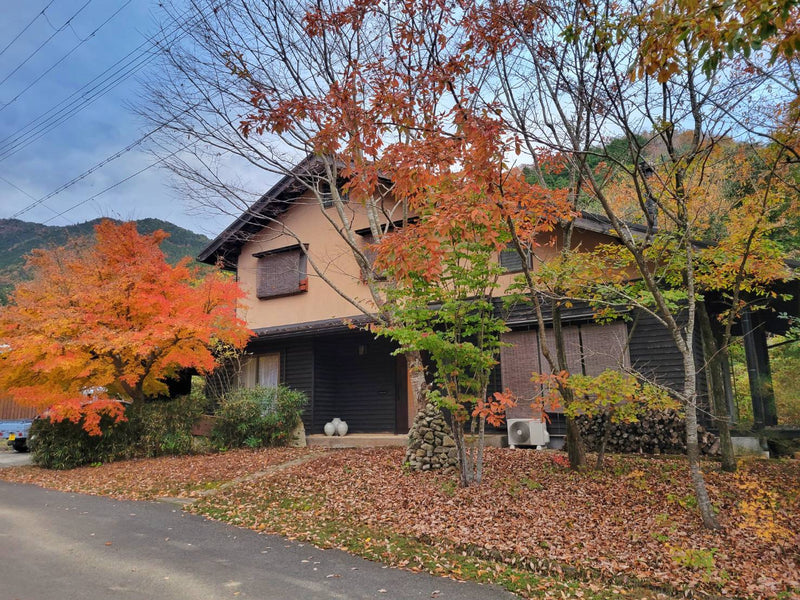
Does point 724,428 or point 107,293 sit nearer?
point 724,428

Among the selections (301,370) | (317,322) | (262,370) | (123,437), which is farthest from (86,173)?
(301,370)

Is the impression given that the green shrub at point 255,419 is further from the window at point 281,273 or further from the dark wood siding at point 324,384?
the window at point 281,273

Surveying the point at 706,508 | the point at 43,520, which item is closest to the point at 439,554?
the point at 706,508

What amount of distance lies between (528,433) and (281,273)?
8.83m

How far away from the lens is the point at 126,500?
8359 mm

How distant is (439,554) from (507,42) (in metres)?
6.22

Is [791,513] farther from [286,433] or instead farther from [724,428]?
[286,433]

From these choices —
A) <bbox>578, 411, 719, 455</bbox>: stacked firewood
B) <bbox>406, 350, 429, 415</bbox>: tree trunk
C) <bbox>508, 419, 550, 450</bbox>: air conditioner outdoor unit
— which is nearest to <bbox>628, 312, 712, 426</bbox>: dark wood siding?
<bbox>578, 411, 719, 455</bbox>: stacked firewood

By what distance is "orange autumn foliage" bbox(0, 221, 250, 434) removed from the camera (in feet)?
34.5

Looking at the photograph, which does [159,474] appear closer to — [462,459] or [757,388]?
[462,459]

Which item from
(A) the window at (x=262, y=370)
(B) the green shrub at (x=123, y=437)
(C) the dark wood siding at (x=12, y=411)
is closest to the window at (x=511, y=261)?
(A) the window at (x=262, y=370)

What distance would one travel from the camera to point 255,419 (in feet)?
43.3

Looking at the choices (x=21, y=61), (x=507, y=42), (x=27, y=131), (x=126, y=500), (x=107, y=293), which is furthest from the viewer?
(x=27, y=131)

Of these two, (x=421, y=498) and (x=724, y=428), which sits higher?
(x=724, y=428)
